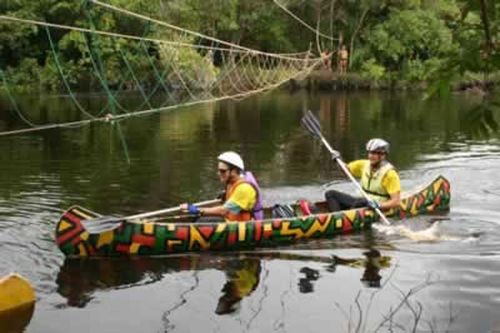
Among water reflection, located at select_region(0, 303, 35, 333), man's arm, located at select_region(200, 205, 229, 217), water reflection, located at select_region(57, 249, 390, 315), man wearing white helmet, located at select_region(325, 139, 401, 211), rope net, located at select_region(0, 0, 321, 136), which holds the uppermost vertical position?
rope net, located at select_region(0, 0, 321, 136)

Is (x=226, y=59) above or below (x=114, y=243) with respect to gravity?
above

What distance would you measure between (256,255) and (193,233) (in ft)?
3.03

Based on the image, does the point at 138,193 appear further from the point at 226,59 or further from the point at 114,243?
the point at 226,59

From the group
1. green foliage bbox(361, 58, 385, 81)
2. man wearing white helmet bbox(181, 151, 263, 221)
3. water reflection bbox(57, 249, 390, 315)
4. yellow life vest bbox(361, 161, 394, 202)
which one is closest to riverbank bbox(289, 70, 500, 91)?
green foliage bbox(361, 58, 385, 81)

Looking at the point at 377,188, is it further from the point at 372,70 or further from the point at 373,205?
the point at 372,70

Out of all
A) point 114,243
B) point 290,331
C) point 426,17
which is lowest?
point 290,331

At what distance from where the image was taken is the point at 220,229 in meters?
10.1

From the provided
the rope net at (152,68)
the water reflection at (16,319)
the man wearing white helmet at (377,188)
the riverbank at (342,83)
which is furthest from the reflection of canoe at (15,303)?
the riverbank at (342,83)

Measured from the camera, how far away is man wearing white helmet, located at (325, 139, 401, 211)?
1206 cm

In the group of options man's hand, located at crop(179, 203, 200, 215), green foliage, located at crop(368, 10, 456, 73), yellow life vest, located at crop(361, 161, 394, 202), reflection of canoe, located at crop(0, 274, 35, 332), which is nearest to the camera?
reflection of canoe, located at crop(0, 274, 35, 332)

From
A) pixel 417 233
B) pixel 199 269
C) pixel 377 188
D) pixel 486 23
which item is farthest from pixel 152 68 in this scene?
pixel 486 23

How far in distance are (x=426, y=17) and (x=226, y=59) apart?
12724 millimetres

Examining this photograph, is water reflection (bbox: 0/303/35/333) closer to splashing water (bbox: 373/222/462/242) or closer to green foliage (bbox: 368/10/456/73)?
splashing water (bbox: 373/222/462/242)

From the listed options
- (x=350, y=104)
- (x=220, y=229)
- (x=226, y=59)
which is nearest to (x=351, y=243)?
(x=220, y=229)
